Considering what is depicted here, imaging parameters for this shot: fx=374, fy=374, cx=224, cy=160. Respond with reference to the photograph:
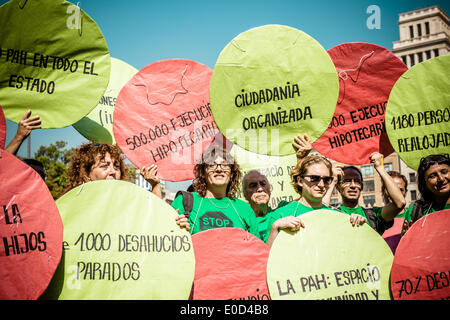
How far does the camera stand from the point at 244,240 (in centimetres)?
275

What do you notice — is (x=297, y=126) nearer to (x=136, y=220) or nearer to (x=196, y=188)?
(x=196, y=188)

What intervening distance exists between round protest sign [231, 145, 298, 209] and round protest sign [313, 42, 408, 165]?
1.20 metres

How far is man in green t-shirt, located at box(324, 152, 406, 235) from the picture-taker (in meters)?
3.24

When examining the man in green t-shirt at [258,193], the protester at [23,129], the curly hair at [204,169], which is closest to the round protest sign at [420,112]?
the man in green t-shirt at [258,193]

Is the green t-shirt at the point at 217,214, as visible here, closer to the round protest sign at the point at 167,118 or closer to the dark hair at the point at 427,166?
the round protest sign at the point at 167,118

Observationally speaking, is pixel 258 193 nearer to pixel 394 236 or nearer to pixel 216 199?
pixel 216 199

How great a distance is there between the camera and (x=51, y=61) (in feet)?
10.0

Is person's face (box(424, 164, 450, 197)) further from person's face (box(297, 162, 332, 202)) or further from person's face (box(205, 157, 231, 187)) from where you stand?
person's face (box(205, 157, 231, 187))

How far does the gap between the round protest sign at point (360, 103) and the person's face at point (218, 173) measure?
858mm

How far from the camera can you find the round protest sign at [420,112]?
3.18 metres

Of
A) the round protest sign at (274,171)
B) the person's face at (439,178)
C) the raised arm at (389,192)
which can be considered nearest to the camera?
the person's face at (439,178)

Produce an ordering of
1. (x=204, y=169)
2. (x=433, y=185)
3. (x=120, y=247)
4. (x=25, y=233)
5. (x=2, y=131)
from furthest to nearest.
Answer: (x=204, y=169) < (x=433, y=185) < (x=2, y=131) < (x=120, y=247) < (x=25, y=233)

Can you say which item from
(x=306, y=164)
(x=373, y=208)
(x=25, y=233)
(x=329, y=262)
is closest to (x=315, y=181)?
(x=306, y=164)

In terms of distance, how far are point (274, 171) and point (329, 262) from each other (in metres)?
2.01
